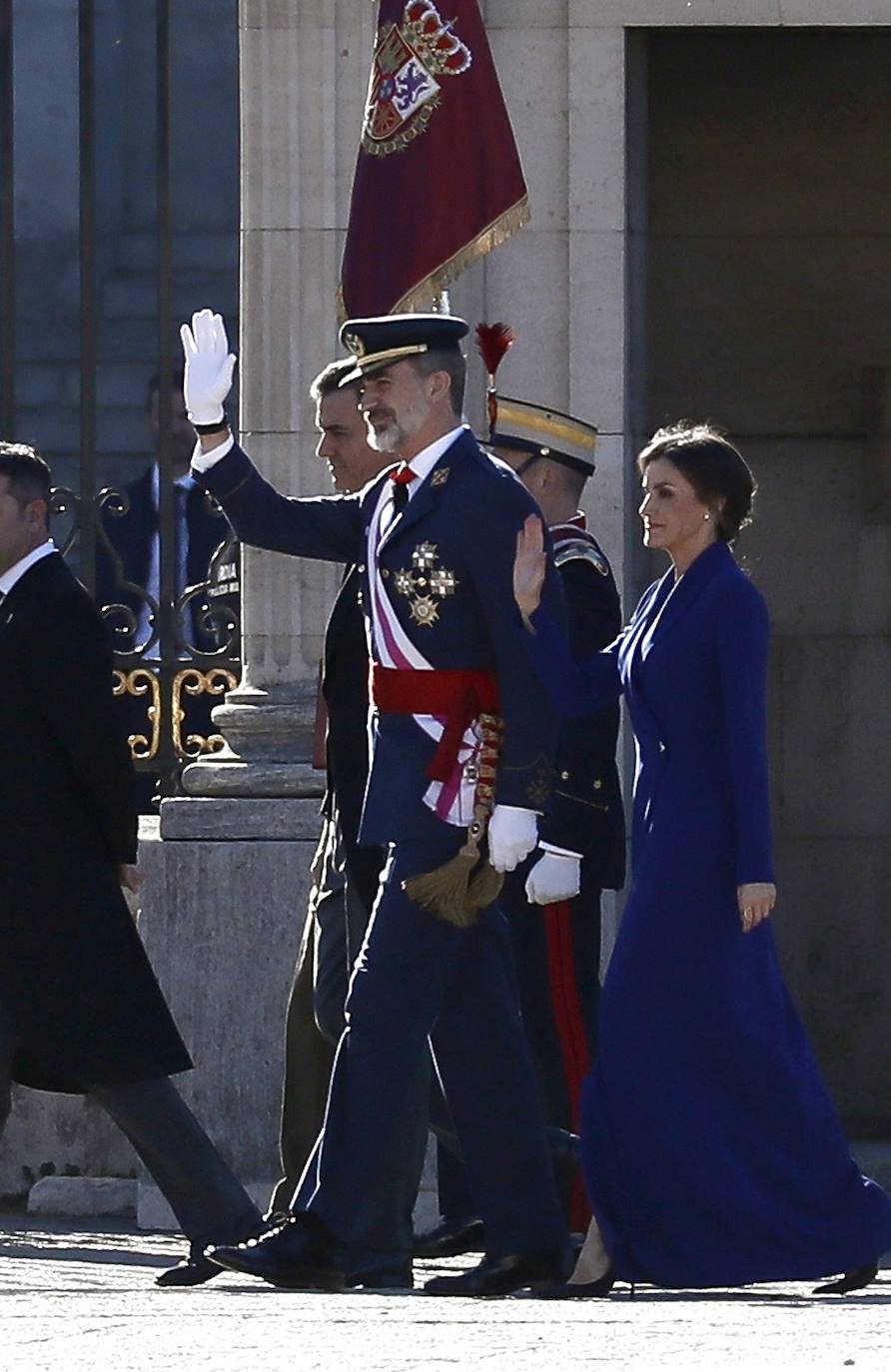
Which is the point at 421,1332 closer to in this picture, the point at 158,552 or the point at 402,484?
the point at 402,484

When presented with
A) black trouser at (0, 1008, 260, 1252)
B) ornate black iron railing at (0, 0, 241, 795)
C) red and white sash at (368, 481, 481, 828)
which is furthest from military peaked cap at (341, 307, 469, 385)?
ornate black iron railing at (0, 0, 241, 795)

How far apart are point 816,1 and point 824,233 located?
1.58 meters

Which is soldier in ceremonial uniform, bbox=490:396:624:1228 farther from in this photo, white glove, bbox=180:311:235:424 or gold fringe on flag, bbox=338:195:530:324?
white glove, bbox=180:311:235:424

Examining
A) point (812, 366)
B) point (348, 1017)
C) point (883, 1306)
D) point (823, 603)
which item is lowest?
point (883, 1306)

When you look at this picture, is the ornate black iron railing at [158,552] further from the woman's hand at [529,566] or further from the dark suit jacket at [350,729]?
the woman's hand at [529,566]

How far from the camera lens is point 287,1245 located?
6023 mm

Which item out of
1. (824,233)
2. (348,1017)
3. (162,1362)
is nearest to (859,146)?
(824,233)

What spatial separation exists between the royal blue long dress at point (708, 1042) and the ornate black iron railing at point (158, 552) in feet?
8.33

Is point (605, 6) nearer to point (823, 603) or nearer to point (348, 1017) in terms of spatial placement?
point (823, 603)

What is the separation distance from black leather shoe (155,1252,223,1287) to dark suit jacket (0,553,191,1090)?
435 mm

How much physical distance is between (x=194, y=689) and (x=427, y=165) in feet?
5.26

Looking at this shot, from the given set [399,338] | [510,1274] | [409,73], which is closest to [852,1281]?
[510,1274]

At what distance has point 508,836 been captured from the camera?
612cm

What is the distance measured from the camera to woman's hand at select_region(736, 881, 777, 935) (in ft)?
20.7
